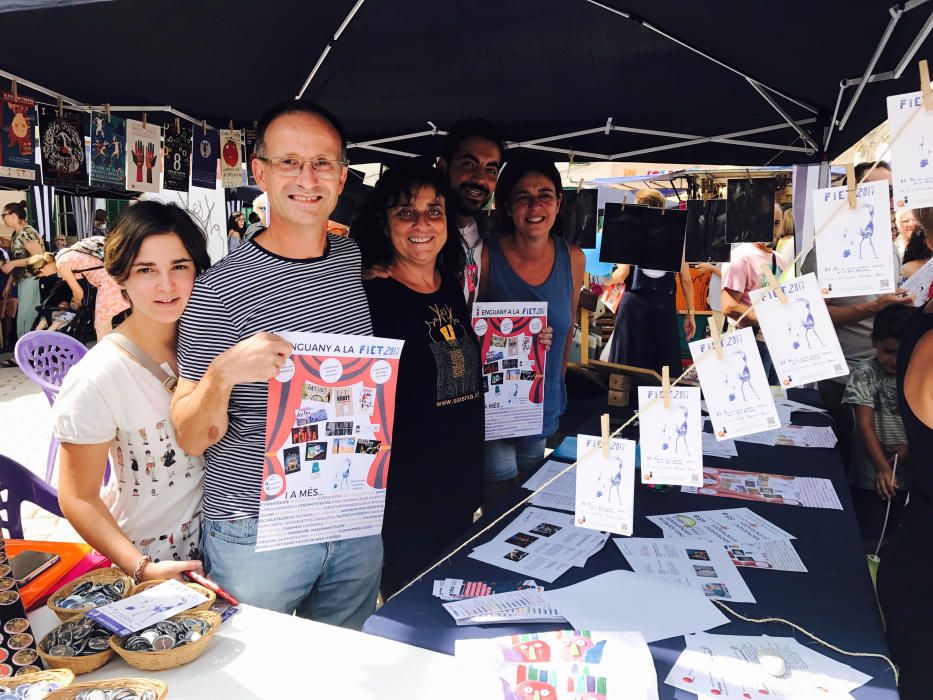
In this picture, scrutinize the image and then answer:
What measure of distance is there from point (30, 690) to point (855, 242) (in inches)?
69.4

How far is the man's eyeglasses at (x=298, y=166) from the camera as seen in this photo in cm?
154

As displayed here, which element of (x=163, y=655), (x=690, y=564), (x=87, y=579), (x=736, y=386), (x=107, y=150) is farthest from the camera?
(x=107, y=150)

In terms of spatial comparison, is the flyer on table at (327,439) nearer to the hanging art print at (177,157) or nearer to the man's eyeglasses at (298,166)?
the man's eyeglasses at (298,166)

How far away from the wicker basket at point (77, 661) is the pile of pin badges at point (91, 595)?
4.1 inches

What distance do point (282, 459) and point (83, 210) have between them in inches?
477

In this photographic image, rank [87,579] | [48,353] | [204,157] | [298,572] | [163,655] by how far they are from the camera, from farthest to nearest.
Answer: [48,353], [204,157], [298,572], [87,579], [163,655]

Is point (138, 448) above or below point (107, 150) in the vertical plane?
below

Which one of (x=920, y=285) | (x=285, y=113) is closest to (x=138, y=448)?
(x=285, y=113)

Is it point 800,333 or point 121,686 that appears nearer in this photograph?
point 121,686

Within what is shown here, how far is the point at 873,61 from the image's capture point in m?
2.18

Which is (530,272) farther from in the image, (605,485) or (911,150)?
(911,150)

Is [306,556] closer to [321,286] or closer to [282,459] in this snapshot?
[282,459]

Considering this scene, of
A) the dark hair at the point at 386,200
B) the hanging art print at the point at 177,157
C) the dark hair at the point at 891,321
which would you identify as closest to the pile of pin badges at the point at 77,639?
the dark hair at the point at 386,200

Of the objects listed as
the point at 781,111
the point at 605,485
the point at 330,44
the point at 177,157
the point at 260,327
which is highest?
the point at 330,44
